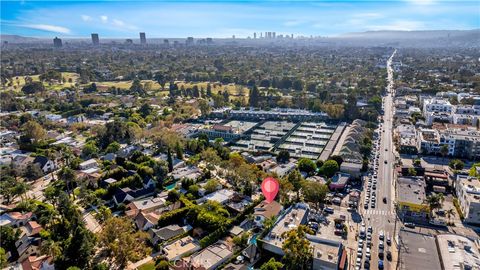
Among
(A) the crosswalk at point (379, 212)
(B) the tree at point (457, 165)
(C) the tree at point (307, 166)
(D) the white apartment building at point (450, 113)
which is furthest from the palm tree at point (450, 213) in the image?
(D) the white apartment building at point (450, 113)

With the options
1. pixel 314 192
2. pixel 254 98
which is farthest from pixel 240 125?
pixel 314 192

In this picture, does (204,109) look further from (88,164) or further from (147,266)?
(147,266)

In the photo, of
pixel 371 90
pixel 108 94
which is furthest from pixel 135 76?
pixel 371 90

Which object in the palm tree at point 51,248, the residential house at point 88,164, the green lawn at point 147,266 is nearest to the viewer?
the palm tree at point 51,248

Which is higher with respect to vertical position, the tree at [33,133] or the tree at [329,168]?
the tree at [33,133]

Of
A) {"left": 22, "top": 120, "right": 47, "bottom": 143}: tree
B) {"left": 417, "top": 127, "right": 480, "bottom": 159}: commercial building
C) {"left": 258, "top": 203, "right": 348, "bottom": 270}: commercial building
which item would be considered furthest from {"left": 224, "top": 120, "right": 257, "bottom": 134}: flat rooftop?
{"left": 22, "top": 120, "right": 47, "bottom": 143}: tree

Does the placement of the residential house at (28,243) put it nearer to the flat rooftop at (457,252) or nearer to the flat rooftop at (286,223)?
the flat rooftop at (286,223)

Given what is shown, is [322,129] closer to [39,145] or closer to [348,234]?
[348,234]

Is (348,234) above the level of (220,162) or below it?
below
